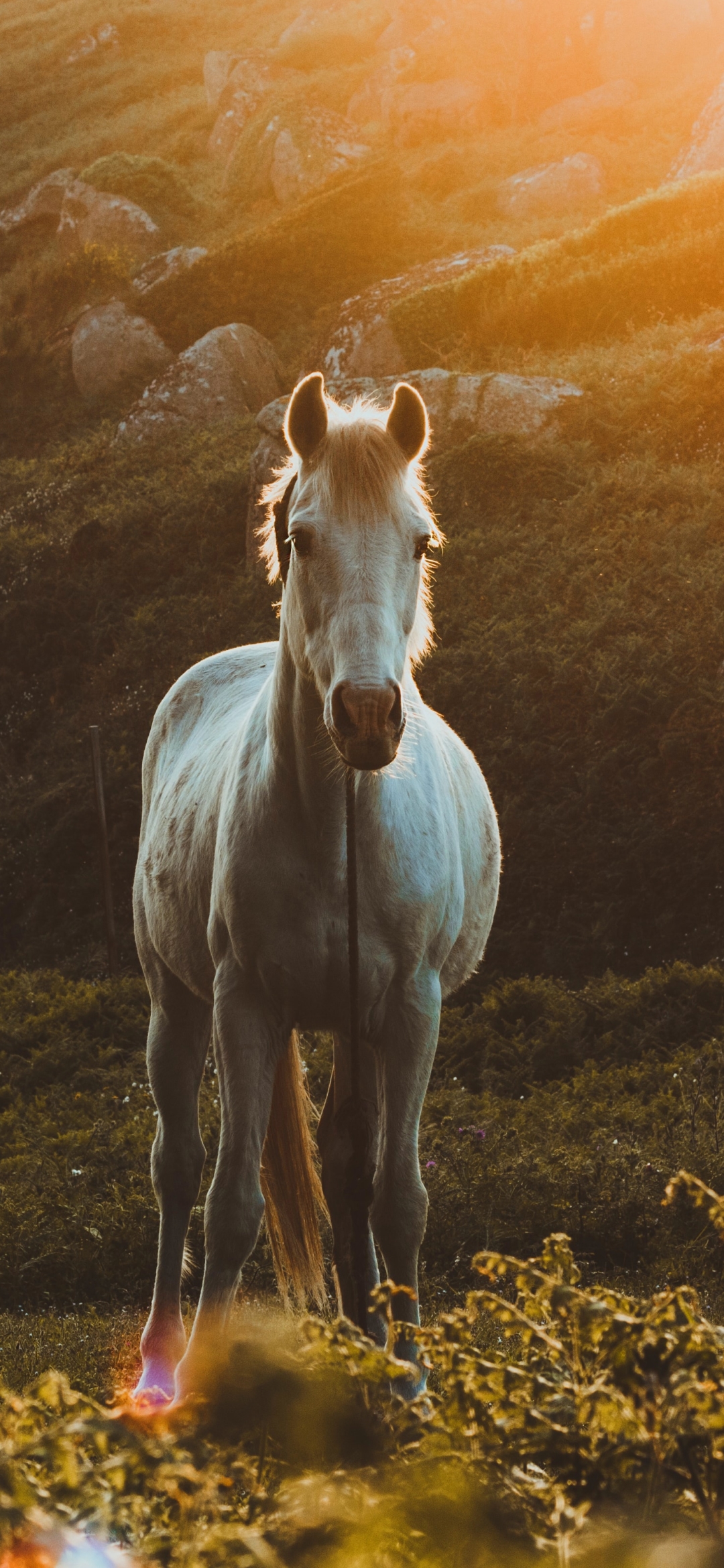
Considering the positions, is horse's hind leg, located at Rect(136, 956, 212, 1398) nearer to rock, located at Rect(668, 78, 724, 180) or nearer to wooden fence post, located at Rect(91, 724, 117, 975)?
wooden fence post, located at Rect(91, 724, 117, 975)

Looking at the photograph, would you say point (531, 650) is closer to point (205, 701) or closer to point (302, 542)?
point (205, 701)

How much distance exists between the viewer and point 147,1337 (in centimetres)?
431

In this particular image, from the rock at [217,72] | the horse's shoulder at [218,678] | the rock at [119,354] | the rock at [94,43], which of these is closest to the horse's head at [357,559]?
the horse's shoulder at [218,678]

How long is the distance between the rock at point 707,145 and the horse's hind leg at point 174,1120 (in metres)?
23.3

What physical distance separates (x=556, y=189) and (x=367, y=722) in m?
27.6

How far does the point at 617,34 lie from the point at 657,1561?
3597 cm

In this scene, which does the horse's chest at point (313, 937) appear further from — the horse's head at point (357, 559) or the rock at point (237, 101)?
the rock at point (237, 101)

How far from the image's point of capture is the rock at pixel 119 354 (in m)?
24.7

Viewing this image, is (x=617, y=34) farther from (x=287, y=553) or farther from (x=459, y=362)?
(x=287, y=553)

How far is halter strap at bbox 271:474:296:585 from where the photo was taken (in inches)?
128

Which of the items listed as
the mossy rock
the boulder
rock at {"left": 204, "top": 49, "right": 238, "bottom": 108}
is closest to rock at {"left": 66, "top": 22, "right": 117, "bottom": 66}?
rock at {"left": 204, "top": 49, "right": 238, "bottom": 108}

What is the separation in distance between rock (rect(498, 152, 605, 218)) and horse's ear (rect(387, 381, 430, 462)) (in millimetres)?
25843

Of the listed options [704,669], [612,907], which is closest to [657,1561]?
[612,907]

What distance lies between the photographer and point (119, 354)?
24.7 m
